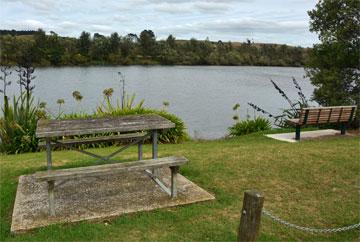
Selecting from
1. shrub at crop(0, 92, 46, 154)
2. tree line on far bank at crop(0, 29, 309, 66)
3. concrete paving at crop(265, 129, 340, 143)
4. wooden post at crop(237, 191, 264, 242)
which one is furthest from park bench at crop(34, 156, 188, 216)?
tree line on far bank at crop(0, 29, 309, 66)

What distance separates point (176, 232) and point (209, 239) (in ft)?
1.17

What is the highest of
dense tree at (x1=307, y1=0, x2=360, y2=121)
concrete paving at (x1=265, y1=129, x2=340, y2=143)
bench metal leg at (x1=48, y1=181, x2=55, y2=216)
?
dense tree at (x1=307, y1=0, x2=360, y2=121)

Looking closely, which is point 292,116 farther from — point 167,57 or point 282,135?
point 167,57

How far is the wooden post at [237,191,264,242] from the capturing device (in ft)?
10.8

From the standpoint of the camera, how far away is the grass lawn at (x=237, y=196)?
435 centimetres

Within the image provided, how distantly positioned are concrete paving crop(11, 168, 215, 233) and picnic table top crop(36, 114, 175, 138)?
0.78 m

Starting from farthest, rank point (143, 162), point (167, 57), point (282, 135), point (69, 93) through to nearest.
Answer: point (167, 57) < point (69, 93) < point (282, 135) < point (143, 162)

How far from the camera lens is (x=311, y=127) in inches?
493

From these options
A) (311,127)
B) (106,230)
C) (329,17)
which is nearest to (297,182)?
(106,230)

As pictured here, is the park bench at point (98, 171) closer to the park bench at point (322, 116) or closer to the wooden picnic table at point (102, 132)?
the wooden picnic table at point (102, 132)

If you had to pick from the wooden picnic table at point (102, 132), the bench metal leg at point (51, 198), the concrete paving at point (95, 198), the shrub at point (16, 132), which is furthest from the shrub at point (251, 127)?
the bench metal leg at point (51, 198)

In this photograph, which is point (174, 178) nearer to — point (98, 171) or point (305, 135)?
point (98, 171)

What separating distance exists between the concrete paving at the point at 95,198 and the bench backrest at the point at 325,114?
16.3ft

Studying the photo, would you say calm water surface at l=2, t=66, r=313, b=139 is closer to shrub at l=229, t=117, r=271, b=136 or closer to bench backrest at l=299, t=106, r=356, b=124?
shrub at l=229, t=117, r=271, b=136
